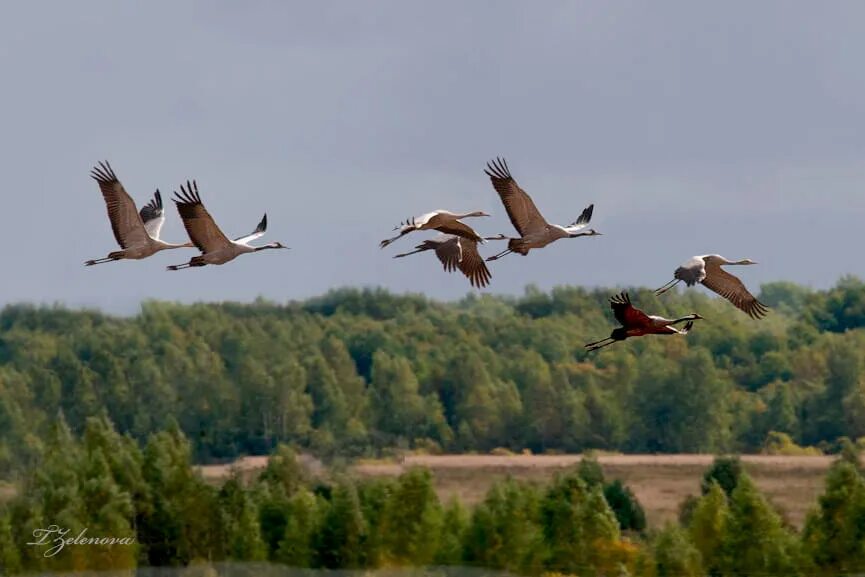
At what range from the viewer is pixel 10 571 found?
186 feet

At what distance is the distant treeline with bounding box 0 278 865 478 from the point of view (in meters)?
95.1

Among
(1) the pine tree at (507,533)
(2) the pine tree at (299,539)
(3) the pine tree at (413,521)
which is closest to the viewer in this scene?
(1) the pine tree at (507,533)

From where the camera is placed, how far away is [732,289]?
30.7 metres

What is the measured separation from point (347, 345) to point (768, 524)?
57736 millimetres

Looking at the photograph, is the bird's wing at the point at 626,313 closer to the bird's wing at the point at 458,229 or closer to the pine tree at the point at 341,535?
the bird's wing at the point at 458,229

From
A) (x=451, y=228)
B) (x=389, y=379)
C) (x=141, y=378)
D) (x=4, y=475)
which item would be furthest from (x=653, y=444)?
(x=451, y=228)

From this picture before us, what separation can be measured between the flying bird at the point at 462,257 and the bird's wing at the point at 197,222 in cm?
487

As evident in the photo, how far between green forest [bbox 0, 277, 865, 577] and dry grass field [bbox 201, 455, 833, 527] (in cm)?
156

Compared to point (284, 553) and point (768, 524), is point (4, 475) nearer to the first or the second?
point (284, 553)

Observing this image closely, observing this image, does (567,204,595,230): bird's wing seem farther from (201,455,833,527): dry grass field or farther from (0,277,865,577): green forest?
(201,455,833,527): dry grass field

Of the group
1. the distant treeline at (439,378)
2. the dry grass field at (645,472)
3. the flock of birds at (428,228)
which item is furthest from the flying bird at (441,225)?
the distant treeline at (439,378)

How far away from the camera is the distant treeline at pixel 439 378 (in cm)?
9512

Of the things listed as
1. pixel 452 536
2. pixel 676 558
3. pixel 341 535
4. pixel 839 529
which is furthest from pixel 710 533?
pixel 341 535

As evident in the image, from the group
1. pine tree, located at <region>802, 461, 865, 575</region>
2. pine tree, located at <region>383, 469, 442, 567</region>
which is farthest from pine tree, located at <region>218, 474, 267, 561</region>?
pine tree, located at <region>802, 461, 865, 575</region>
